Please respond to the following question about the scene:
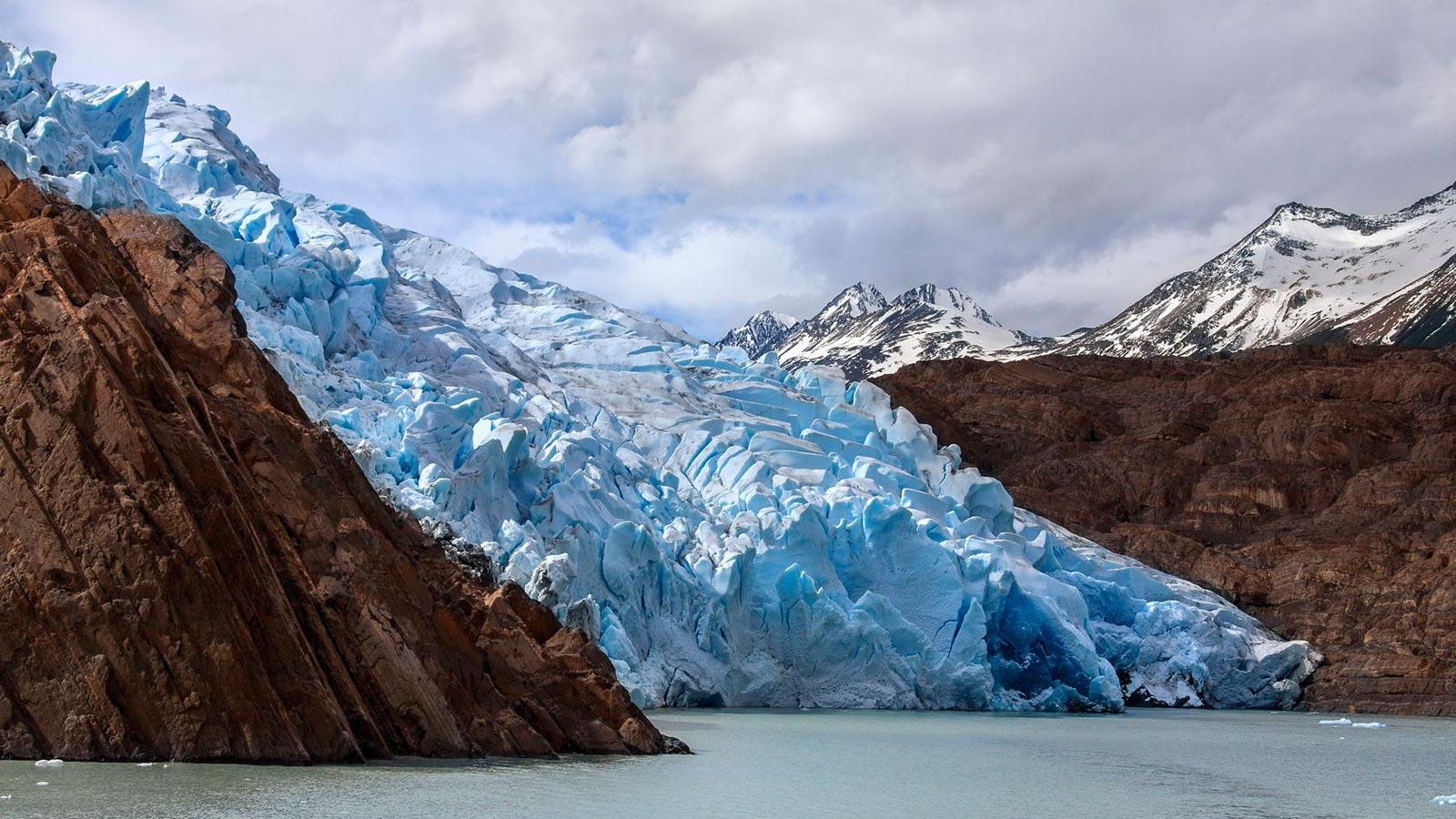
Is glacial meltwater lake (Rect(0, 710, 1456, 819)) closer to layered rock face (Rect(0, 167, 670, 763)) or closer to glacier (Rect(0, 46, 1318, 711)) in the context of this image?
layered rock face (Rect(0, 167, 670, 763))

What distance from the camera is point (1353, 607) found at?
4784cm

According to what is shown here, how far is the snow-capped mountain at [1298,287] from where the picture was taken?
14112cm

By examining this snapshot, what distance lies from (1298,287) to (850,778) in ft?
506

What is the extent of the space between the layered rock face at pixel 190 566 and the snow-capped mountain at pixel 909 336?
430ft

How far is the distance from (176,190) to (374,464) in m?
12.4

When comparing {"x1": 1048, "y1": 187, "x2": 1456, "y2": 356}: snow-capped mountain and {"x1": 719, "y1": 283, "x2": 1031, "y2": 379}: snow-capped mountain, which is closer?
{"x1": 1048, "y1": 187, "x2": 1456, "y2": 356}: snow-capped mountain

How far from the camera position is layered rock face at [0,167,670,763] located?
42.0ft

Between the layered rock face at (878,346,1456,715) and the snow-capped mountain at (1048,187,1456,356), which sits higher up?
the snow-capped mountain at (1048,187,1456,356)

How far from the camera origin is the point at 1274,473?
61.5m

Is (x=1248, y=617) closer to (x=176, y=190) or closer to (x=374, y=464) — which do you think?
(x=374, y=464)

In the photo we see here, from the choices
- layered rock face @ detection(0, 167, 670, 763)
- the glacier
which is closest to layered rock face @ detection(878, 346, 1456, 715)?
the glacier

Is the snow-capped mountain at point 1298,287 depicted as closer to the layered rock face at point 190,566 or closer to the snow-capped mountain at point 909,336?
the snow-capped mountain at point 909,336

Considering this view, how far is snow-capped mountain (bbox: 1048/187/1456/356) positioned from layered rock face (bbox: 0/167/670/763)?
12033cm

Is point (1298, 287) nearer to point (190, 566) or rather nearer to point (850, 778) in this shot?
point (850, 778)
